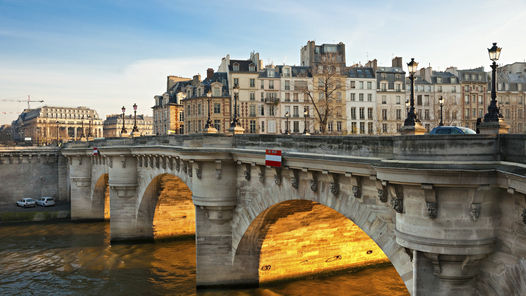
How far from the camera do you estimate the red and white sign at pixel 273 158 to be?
15.7 m

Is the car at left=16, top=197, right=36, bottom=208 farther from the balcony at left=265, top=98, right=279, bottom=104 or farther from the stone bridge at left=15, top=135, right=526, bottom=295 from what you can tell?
the stone bridge at left=15, top=135, right=526, bottom=295

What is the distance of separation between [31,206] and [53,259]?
22.8 meters

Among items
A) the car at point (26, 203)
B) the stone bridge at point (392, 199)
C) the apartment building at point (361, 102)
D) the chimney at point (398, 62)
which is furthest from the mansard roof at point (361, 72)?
the stone bridge at point (392, 199)

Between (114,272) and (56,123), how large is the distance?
124 m

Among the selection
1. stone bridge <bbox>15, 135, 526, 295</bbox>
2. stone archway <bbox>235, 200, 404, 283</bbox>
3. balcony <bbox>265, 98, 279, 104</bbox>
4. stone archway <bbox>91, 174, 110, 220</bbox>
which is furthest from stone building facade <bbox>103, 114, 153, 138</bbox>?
stone bridge <bbox>15, 135, 526, 295</bbox>

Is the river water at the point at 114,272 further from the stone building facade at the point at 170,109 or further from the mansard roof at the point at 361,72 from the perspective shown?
the mansard roof at the point at 361,72

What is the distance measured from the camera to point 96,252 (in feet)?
107

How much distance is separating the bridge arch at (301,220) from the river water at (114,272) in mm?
1014

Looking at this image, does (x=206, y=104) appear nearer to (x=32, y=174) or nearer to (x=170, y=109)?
(x=170, y=109)

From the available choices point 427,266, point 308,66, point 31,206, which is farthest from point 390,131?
point 427,266

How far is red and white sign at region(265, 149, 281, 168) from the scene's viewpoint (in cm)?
1571

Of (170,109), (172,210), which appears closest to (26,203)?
(172,210)

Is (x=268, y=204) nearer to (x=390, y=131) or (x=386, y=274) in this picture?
(x=386, y=274)

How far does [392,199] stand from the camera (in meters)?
10.3
